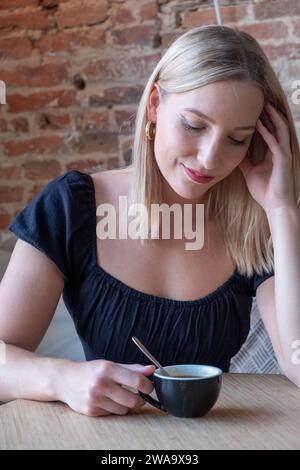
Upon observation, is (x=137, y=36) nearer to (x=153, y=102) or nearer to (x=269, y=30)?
(x=269, y=30)

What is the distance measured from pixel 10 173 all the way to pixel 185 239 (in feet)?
3.79

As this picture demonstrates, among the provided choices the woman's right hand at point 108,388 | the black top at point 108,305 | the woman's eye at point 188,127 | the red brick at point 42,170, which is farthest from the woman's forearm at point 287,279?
the red brick at point 42,170

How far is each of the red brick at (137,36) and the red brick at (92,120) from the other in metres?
0.24

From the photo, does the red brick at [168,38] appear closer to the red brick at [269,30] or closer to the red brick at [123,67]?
the red brick at [123,67]

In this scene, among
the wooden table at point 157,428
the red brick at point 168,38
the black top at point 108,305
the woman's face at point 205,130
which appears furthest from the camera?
the red brick at point 168,38

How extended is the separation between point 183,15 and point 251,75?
1.16 metres

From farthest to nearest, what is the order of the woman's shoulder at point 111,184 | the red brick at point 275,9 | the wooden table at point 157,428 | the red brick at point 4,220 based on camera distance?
1. the red brick at point 4,220
2. the red brick at point 275,9
3. the woman's shoulder at point 111,184
4. the wooden table at point 157,428

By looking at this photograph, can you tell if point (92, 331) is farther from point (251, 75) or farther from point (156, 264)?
point (251, 75)

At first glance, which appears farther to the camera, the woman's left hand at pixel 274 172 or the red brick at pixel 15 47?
the red brick at pixel 15 47

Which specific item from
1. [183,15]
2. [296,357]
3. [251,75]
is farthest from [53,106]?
[296,357]

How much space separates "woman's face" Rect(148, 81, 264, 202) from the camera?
129cm

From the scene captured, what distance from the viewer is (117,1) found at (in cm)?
245

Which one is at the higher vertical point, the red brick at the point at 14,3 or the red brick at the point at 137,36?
the red brick at the point at 14,3

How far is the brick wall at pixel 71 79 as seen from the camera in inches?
96.4
